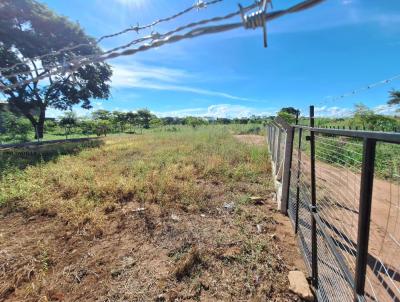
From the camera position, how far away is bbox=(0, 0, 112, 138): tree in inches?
469

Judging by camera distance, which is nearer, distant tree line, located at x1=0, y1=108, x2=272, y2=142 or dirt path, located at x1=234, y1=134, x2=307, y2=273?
dirt path, located at x1=234, y1=134, x2=307, y2=273

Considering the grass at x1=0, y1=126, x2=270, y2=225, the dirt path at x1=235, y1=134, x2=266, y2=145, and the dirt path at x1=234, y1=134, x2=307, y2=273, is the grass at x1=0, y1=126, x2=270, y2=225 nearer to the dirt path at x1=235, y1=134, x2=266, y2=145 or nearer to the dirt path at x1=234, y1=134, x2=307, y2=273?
the dirt path at x1=234, y1=134, x2=307, y2=273

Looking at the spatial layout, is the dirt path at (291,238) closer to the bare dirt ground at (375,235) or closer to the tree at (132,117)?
the bare dirt ground at (375,235)

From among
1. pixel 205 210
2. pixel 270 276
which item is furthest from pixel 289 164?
pixel 270 276

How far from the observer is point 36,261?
Answer: 2.53 meters

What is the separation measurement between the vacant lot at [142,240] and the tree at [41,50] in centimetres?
726

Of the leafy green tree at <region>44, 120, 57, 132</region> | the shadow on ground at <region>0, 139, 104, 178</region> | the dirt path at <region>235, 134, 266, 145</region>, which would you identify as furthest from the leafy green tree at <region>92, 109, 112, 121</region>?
the shadow on ground at <region>0, 139, 104, 178</region>

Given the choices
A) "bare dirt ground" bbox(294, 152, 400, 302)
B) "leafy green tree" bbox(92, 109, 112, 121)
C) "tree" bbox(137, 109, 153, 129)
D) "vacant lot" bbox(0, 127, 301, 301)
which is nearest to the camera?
"bare dirt ground" bbox(294, 152, 400, 302)

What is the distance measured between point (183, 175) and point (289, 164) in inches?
106

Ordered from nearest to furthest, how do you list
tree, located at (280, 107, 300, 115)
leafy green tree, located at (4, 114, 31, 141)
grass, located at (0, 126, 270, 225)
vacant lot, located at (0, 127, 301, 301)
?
vacant lot, located at (0, 127, 301, 301) → tree, located at (280, 107, 300, 115) → grass, located at (0, 126, 270, 225) → leafy green tree, located at (4, 114, 31, 141)

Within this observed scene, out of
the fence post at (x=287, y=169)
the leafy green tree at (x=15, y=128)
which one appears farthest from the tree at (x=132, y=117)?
the fence post at (x=287, y=169)

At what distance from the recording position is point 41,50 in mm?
13227

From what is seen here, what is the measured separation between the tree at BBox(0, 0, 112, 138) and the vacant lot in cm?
726

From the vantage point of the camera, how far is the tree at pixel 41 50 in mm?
11906
